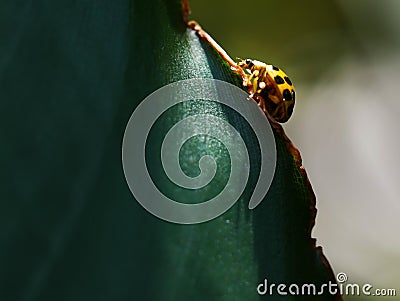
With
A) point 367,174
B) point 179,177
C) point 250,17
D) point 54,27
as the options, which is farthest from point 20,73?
point 367,174

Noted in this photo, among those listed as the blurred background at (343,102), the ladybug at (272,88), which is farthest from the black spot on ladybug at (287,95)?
the blurred background at (343,102)

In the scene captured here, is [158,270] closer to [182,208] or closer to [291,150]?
[182,208]

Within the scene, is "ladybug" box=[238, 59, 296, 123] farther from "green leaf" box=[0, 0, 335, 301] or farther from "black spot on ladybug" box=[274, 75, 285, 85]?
"green leaf" box=[0, 0, 335, 301]

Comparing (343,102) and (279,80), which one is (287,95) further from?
(343,102)

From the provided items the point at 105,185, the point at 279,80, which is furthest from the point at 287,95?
the point at 105,185

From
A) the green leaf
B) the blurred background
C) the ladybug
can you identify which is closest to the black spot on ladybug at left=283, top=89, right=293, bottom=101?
the ladybug

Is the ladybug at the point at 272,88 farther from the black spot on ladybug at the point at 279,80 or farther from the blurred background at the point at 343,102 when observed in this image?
the blurred background at the point at 343,102
